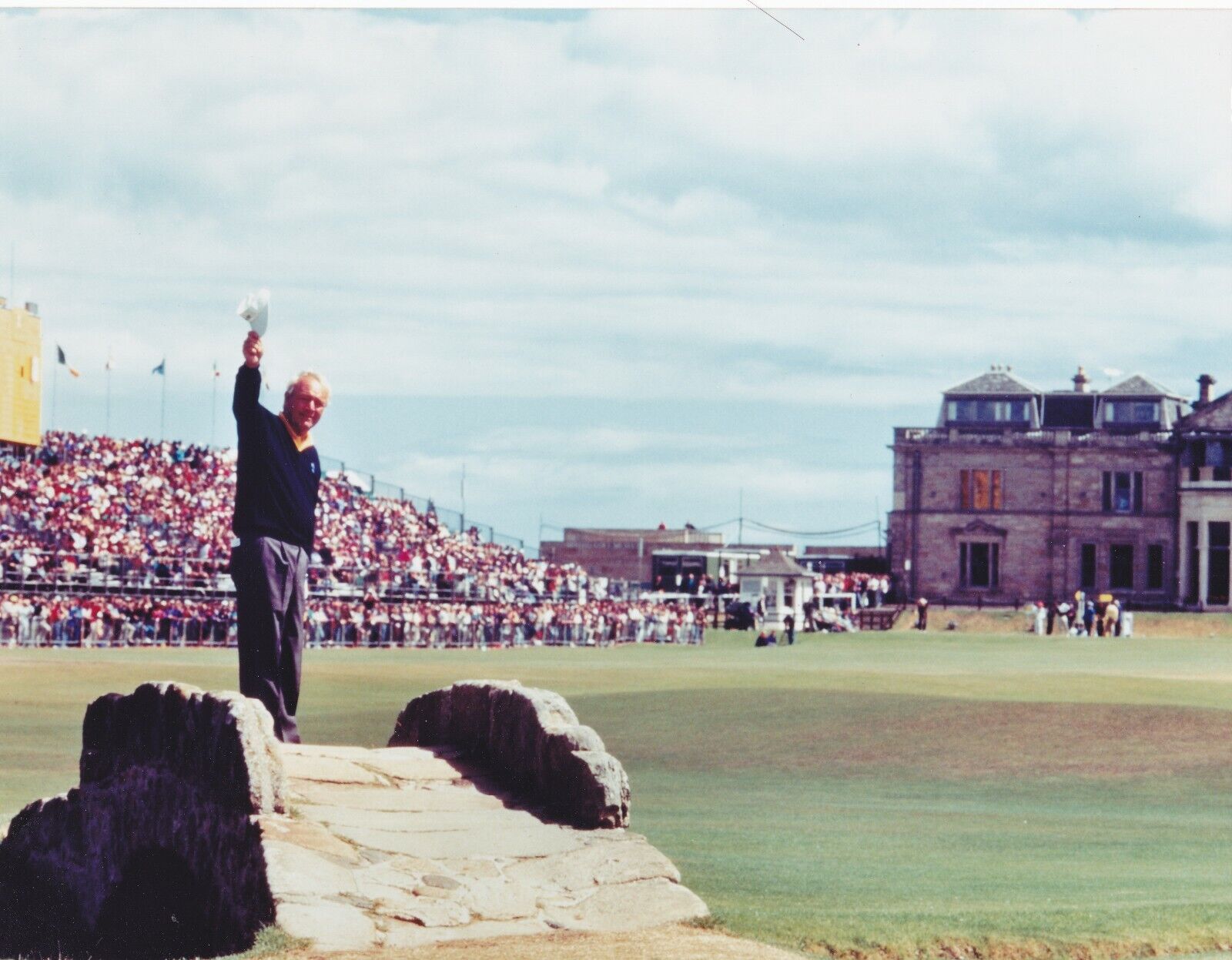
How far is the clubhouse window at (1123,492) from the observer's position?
7981 cm

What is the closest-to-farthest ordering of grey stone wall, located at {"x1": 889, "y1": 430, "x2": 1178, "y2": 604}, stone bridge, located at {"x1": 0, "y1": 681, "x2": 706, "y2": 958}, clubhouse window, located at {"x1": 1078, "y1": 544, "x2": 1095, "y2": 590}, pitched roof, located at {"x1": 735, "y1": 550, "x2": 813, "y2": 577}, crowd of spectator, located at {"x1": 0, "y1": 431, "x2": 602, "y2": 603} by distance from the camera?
stone bridge, located at {"x1": 0, "y1": 681, "x2": 706, "y2": 958}, crowd of spectator, located at {"x1": 0, "y1": 431, "x2": 602, "y2": 603}, pitched roof, located at {"x1": 735, "y1": 550, "x2": 813, "y2": 577}, grey stone wall, located at {"x1": 889, "y1": 430, "x2": 1178, "y2": 604}, clubhouse window, located at {"x1": 1078, "y1": 544, "x2": 1095, "y2": 590}

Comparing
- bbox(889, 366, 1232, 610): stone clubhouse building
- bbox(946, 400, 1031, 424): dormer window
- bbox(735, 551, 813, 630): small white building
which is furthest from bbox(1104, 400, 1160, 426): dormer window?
bbox(735, 551, 813, 630): small white building

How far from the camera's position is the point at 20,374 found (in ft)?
151

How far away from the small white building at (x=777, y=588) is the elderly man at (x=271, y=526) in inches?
2263

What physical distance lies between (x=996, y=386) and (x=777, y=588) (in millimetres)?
19674

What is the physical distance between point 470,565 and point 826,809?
43198mm

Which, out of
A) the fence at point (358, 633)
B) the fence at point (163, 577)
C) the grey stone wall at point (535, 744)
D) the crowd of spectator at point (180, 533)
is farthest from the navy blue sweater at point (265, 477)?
the fence at point (358, 633)

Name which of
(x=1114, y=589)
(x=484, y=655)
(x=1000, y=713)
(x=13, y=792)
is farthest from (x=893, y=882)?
(x=1114, y=589)

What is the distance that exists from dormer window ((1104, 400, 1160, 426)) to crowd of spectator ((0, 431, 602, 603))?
30381 millimetres

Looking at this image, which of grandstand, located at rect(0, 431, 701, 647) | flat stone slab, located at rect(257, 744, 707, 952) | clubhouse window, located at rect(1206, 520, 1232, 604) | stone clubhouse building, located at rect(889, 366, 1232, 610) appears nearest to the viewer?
flat stone slab, located at rect(257, 744, 707, 952)

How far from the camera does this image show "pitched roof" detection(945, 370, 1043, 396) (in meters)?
82.7

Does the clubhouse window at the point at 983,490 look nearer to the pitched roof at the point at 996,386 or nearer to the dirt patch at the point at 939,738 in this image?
the pitched roof at the point at 996,386

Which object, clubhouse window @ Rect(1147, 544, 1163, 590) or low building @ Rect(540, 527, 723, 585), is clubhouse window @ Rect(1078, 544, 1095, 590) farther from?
low building @ Rect(540, 527, 723, 585)

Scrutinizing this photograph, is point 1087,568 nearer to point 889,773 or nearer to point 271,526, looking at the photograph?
point 889,773
